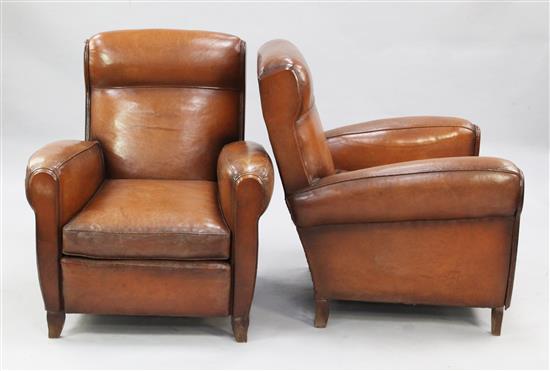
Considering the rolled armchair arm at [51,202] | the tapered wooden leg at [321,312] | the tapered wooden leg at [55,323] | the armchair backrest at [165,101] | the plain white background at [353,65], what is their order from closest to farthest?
1. the rolled armchair arm at [51,202]
2. the tapered wooden leg at [55,323]
3. the tapered wooden leg at [321,312]
4. the armchair backrest at [165,101]
5. the plain white background at [353,65]

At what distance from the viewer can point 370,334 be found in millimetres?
3439

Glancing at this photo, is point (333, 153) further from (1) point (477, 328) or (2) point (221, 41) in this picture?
(1) point (477, 328)

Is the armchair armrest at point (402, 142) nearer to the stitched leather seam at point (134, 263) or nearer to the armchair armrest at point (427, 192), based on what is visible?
the armchair armrest at point (427, 192)

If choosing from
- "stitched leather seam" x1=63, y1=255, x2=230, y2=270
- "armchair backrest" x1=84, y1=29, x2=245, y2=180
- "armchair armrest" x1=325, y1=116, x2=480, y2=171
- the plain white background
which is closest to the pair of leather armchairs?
"stitched leather seam" x1=63, y1=255, x2=230, y2=270

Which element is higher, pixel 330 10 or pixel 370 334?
pixel 330 10

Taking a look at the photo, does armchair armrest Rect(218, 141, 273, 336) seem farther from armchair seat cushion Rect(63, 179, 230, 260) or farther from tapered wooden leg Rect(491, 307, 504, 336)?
tapered wooden leg Rect(491, 307, 504, 336)

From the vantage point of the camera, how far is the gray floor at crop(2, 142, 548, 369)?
3.22 m

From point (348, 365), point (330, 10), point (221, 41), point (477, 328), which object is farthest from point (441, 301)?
point (330, 10)

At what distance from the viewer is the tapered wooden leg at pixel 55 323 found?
3326 millimetres

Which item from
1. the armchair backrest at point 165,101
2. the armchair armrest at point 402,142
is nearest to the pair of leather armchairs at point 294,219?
the armchair backrest at point 165,101

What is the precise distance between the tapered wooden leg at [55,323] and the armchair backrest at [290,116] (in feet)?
3.09

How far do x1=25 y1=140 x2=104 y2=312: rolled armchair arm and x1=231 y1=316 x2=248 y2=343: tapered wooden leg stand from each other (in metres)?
0.63

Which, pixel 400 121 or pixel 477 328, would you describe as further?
pixel 400 121

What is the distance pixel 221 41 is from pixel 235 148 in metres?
0.58
